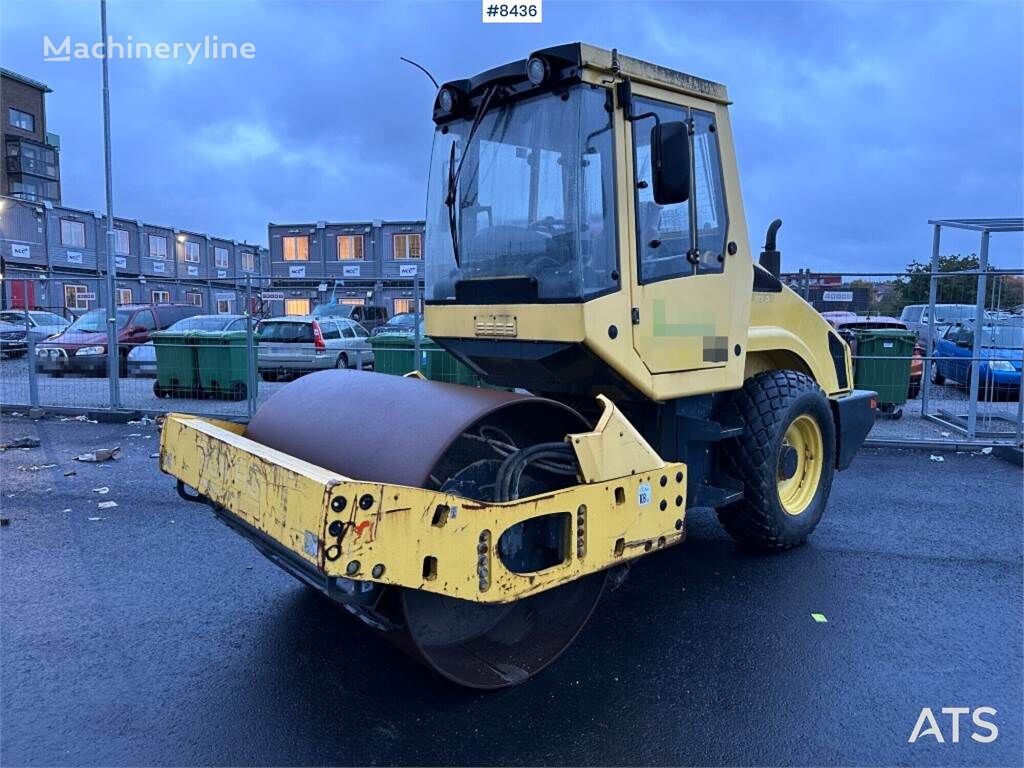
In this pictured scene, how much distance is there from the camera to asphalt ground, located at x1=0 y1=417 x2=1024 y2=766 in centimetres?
294

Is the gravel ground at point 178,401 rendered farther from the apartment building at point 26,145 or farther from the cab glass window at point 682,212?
the apartment building at point 26,145

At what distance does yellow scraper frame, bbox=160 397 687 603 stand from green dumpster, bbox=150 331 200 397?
8.80 meters

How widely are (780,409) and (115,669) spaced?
3.89 metres

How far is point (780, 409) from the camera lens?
4.61m

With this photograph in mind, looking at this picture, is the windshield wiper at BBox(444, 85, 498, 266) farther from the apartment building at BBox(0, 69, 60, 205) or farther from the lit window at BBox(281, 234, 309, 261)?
the apartment building at BBox(0, 69, 60, 205)

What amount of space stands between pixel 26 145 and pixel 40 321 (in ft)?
124

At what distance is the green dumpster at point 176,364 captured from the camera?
11.9 metres

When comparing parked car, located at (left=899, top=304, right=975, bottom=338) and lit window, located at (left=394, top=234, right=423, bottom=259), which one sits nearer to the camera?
parked car, located at (left=899, top=304, right=975, bottom=338)

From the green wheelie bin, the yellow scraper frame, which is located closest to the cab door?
the yellow scraper frame

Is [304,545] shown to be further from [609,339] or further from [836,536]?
[836,536]

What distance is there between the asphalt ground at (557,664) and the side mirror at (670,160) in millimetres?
2268

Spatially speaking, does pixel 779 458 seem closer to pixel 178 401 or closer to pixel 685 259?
pixel 685 259

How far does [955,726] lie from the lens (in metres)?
3.08

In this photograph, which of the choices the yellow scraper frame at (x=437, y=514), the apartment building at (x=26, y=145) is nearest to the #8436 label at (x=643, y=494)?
the yellow scraper frame at (x=437, y=514)
